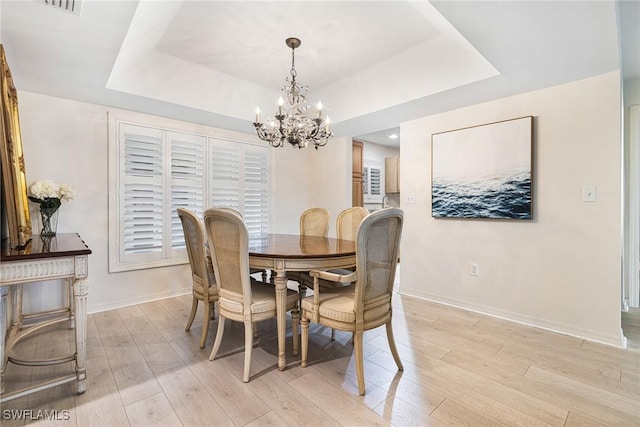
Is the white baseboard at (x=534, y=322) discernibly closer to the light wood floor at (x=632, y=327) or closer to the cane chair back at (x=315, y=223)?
Answer: the light wood floor at (x=632, y=327)

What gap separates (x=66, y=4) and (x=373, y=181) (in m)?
5.36

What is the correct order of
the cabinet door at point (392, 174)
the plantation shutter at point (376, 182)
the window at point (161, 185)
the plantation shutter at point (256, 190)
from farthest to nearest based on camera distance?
the cabinet door at point (392, 174), the plantation shutter at point (376, 182), the plantation shutter at point (256, 190), the window at point (161, 185)

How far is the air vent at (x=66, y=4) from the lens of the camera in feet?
5.40

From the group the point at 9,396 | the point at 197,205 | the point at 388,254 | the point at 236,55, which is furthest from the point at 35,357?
the point at 236,55

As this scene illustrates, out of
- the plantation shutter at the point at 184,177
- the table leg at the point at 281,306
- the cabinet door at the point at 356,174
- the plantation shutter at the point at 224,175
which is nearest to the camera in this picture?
the table leg at the point at 281,306

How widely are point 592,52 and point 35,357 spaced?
4.58m

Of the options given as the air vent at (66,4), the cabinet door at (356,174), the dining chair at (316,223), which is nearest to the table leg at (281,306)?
the dining chair at (316,223)

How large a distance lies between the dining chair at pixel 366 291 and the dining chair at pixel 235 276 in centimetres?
32

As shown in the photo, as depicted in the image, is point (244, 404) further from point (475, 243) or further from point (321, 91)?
point (321, 91)

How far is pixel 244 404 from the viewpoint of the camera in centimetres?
169

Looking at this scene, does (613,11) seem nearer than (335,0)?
Yes

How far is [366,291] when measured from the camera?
6.08ft

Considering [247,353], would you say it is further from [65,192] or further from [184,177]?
[184,177]

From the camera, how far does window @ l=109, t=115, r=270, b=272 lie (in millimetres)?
3312
